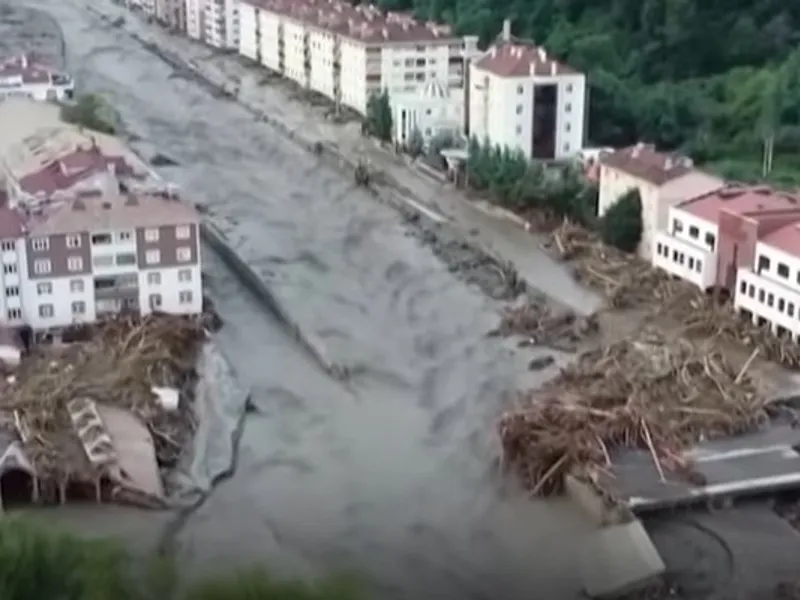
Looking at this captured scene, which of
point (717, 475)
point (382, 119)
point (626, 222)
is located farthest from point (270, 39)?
point (717, 475)

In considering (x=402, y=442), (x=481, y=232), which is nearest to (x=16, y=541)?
(x=402, y=442)

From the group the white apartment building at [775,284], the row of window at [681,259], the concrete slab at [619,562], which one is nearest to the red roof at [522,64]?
the row of window at [681,259]

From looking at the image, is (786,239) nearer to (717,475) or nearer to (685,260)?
(685,260)

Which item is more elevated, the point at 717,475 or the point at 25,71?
the point at 25,71

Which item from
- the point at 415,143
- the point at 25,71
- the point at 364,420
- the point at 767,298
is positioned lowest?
the point at 364,420

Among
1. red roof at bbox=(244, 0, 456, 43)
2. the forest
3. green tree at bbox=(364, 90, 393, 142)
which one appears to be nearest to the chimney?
the forest

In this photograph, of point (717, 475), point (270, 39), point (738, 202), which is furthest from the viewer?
point (270, 39)

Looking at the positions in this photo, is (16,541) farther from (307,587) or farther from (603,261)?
(603,261)

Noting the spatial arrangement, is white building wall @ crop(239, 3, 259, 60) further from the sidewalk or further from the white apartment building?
the white apartment building
